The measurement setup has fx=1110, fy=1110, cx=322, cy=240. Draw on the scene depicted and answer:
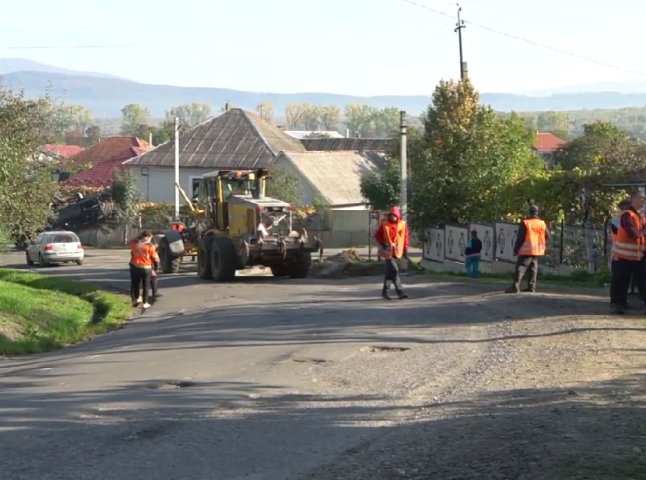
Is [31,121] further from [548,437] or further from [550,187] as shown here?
[548,437]

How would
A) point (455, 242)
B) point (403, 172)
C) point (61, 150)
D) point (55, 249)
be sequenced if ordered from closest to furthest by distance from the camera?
point (403, 172) < point (455, 242) < point (55, 249) < point (61, 150)

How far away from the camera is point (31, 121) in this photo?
31594mm

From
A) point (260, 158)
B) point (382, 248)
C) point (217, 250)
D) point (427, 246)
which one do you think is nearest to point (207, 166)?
point (260, 158)

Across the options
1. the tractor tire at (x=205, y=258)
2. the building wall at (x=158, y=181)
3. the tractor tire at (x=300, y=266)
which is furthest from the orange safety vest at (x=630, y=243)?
the building wall at (x=158, y=181)

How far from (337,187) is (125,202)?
13829 millimetres

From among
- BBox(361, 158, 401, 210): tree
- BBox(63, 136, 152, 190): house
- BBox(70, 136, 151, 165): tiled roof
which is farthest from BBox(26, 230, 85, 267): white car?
BBox(70, 136, 151, 165): tiled roof

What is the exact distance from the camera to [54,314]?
77.1 feet

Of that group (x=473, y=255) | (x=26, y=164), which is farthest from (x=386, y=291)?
(x=26, y=164)

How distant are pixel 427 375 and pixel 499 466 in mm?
4439

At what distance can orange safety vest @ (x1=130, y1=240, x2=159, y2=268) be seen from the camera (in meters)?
23.8

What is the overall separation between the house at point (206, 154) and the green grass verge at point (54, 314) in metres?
41.5

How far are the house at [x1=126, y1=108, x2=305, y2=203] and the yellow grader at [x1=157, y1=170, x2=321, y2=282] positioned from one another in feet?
126

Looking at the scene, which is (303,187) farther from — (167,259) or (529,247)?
(529,247)

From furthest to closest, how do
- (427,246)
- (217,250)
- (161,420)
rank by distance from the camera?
(427,246) → (217,250) → (161,420)
